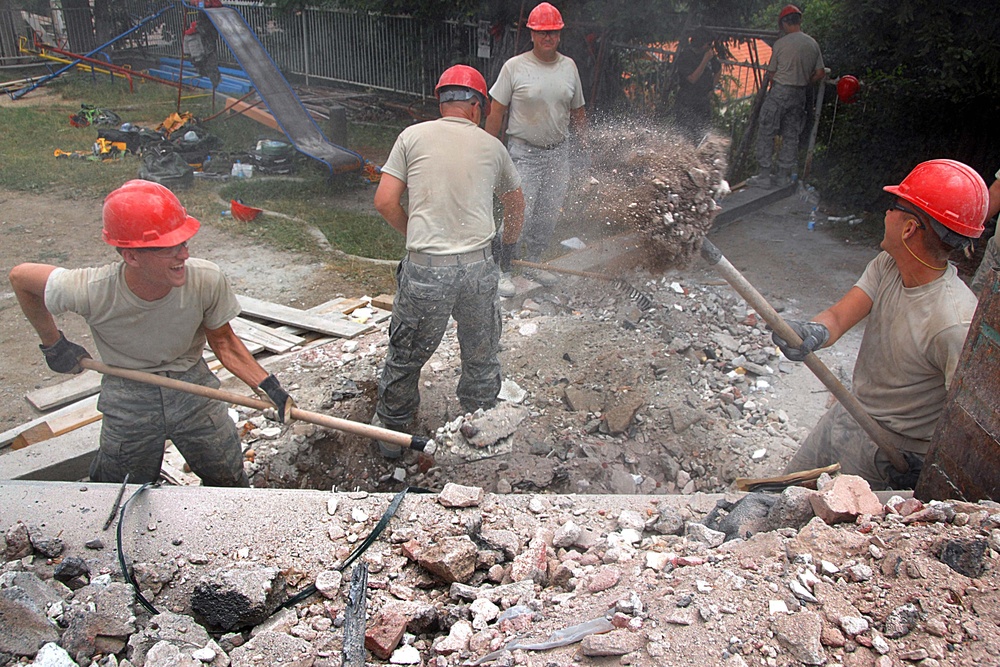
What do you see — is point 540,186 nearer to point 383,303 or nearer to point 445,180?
point 383,303

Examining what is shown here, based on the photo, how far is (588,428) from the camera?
460 cm

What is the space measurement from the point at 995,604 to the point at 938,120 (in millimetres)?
7816

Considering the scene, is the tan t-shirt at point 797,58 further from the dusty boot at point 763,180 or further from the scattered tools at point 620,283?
the scattered tools at point 620,283

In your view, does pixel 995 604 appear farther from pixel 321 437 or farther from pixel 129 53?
pixel 129 53

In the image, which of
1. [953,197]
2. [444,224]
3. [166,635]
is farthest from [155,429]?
[953,197]

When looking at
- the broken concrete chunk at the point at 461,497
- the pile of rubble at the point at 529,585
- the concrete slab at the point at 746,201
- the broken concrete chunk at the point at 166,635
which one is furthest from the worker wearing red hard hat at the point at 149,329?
the concrete slab at the point at 746,201

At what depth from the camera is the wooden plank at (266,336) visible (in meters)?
5.36

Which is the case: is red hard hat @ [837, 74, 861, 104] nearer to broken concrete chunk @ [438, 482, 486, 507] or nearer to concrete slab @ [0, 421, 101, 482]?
broken concrete chunk @ [438, 482, 486, 507]

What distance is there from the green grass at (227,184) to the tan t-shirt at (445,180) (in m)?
3.90

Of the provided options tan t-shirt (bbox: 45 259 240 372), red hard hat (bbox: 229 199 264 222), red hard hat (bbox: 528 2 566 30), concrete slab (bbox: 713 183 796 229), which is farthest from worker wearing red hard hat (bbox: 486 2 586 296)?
red hard hat (bbox: 229 199 264 222)

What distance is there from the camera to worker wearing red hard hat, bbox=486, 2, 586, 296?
5.94 metres

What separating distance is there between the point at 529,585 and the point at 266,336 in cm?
360

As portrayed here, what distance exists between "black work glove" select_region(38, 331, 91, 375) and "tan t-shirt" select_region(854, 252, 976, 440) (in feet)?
12.0

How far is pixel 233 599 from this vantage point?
2.45m
